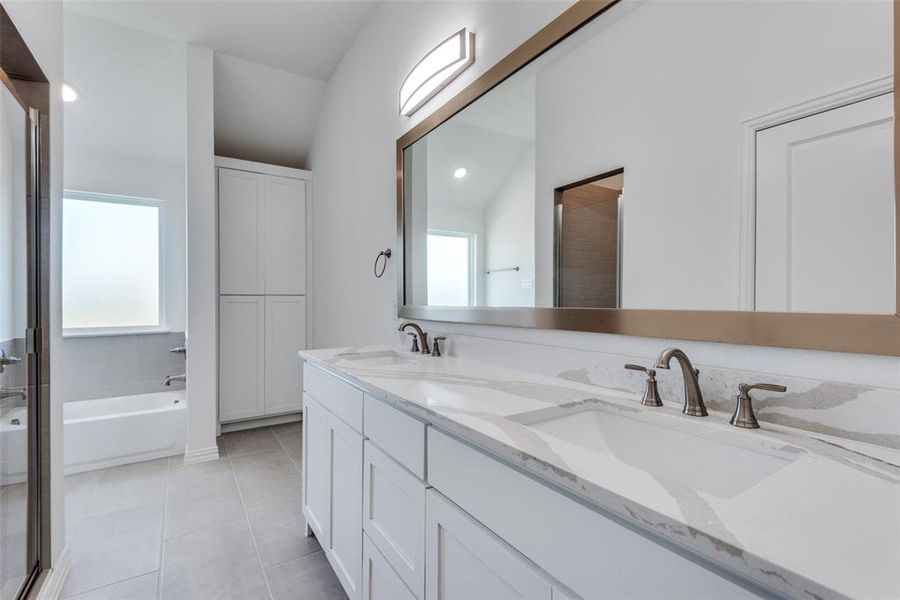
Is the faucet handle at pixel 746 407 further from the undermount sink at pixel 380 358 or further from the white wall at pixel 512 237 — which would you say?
the undermount sink at pixel 380 358

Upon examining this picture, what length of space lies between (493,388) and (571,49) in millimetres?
1012

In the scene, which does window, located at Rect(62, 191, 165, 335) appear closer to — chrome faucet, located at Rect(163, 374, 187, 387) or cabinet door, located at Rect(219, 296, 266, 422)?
chrome faucet, located at Rect(163, 374, 187, 387)

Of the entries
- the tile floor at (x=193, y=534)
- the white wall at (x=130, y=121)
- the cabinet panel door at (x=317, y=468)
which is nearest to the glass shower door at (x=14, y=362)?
the tile floor at (x=193, y=534)

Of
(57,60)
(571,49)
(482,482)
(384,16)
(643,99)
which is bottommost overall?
(482,482)

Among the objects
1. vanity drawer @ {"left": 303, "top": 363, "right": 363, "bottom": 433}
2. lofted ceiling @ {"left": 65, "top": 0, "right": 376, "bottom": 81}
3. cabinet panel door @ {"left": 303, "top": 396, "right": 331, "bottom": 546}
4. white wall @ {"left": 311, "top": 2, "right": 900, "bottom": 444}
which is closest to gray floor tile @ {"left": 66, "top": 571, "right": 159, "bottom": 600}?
cabinet panel door @ {"left": 303, "top": 396, "right": 331, "bottom": 546}

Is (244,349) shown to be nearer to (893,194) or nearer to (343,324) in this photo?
(343,324)

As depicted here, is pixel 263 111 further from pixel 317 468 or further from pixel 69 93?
pixel 317 468

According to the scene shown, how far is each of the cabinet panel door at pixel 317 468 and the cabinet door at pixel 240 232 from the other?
191 centimetres

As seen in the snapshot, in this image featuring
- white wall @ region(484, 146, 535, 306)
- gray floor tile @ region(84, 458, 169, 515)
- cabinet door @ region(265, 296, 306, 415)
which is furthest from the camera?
cabinet door @ region(265, 296, 306, 415)

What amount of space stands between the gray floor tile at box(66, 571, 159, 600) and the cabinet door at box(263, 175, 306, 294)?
7.21ft

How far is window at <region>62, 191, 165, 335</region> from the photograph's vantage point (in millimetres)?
3072

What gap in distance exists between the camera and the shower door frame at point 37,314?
1.41 m

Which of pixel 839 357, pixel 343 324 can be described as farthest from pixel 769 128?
pixel 343 324

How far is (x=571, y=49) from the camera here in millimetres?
1214
